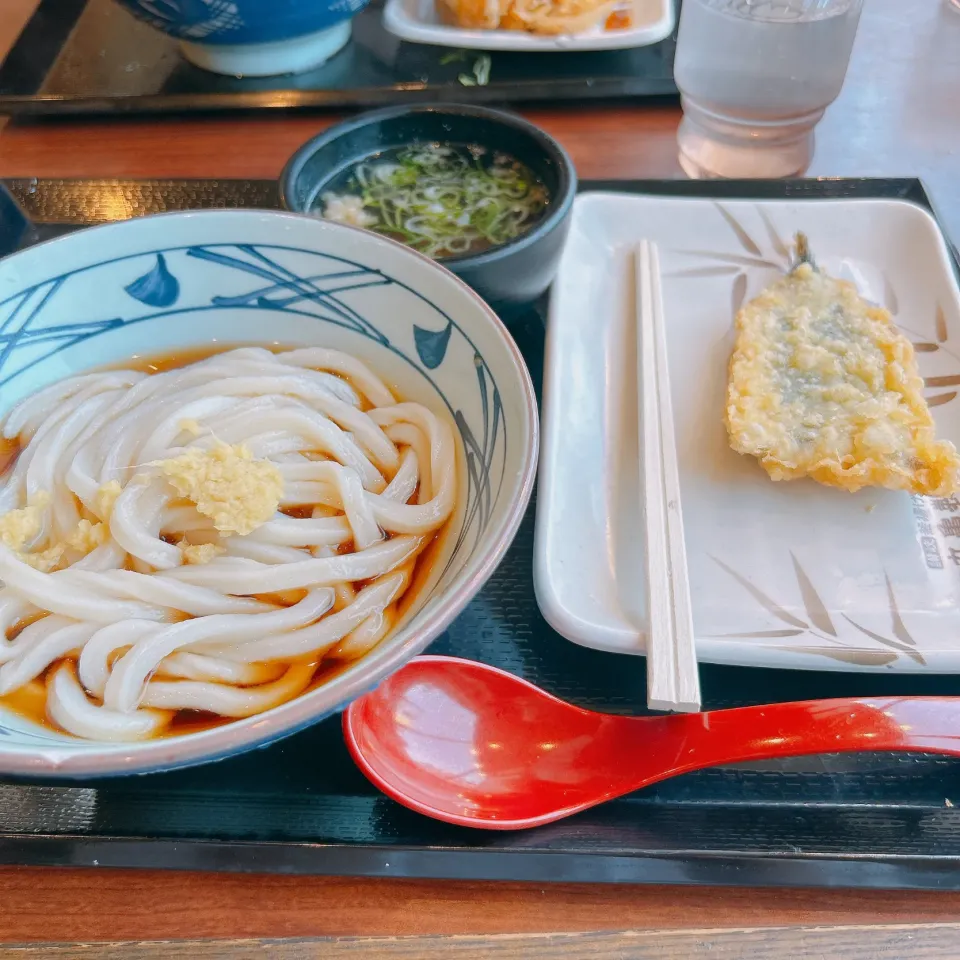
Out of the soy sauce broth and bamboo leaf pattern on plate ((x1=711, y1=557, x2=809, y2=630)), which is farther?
the soy sauce broth

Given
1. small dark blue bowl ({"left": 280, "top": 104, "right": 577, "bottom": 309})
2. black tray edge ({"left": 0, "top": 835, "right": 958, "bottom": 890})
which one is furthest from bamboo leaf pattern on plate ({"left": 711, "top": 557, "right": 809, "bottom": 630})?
small dark blue bowl ({"left": 280, "top": 104, "right": 577, "bottom": 309})

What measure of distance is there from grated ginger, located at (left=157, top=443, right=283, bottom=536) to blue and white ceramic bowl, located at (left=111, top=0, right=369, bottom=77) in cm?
135

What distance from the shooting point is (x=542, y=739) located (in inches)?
34.9

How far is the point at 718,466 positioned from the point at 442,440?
450mm

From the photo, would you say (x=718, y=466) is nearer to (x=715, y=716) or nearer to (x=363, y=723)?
(x=715, y=716)

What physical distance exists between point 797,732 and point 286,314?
841 mm

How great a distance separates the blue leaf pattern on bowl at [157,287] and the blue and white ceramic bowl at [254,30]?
3.31 feet

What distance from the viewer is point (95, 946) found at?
30.8 inches

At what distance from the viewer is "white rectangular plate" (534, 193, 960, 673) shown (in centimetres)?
97

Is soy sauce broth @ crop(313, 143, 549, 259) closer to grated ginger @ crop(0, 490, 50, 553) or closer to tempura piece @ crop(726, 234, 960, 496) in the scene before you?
tempura piece @ crop(726, 234, 960, 496)

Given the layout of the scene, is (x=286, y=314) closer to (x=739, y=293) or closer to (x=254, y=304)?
(x=254, y=304)

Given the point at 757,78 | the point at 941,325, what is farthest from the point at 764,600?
the point at 757,78

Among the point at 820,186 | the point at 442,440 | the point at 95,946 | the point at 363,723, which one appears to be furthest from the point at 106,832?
the point at 820,186

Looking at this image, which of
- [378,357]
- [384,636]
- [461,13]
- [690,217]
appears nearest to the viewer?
[384,636]
